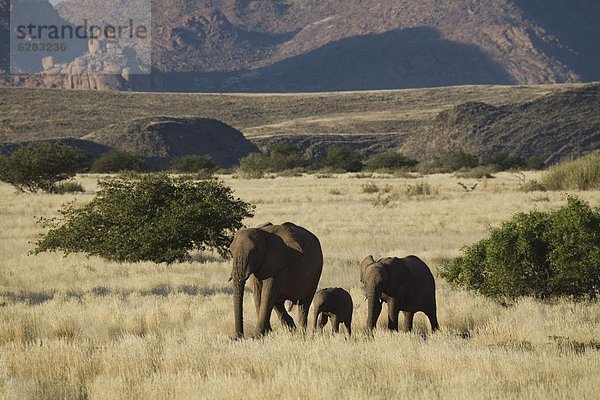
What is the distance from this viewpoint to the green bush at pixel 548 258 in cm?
1238

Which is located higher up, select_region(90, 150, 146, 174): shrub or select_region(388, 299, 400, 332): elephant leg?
select_region(388, 299, 400, 332): elephant leg

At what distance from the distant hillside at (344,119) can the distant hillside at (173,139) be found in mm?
218

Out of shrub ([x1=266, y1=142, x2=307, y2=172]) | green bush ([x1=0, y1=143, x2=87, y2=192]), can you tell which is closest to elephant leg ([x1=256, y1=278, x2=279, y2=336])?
green bush ([x1=0, y1=143, x2=87, y2=192])

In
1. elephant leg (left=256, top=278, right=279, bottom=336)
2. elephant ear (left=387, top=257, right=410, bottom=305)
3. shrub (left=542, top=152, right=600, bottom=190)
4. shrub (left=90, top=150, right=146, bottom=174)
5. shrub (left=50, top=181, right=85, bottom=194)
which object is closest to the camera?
elephant leg (left=256, top=278, right=279, bottom=336)

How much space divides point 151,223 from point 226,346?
972 centimetres

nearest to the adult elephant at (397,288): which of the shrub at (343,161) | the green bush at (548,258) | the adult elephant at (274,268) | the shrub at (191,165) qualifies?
the adult elephant at (274,268)

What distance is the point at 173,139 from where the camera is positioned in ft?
327

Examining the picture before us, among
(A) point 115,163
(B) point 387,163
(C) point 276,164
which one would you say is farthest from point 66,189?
(B) point 387,163

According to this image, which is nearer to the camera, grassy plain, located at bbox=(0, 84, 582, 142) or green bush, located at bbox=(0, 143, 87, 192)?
green bush, located at bbox=(0, 143, 87, 192)

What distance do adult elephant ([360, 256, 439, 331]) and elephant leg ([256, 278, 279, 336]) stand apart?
1129mm

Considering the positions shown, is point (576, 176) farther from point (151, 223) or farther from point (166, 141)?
point (166, 141)

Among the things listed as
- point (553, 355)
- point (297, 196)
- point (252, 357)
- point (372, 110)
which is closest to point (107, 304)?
point (252, 357)

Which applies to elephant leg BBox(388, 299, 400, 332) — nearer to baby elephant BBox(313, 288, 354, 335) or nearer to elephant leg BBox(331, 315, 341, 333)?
baby elephant BBox(313, 288, 354, 335)

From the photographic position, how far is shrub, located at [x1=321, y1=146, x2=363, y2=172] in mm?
77381
